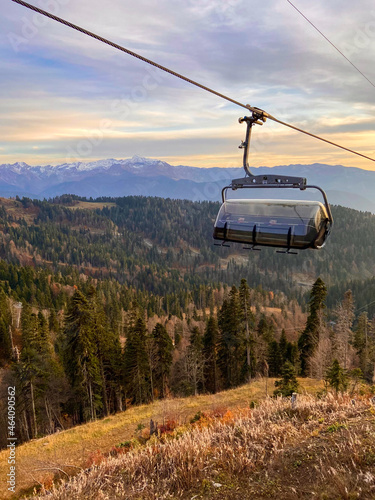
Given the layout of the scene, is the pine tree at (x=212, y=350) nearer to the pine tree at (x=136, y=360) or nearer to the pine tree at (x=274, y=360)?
the pine tree at (x=274, y=360)

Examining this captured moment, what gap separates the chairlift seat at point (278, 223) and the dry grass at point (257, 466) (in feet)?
15.3

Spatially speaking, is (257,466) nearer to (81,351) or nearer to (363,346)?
(81,351)

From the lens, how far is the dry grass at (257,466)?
6.84m

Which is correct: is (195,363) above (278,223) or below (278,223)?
below

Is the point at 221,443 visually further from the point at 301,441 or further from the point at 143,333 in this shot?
the point at 143,333

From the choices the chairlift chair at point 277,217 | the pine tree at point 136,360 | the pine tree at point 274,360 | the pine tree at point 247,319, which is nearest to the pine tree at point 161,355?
the pine tree at point 136,360

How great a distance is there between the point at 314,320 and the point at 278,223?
3771 centimetres

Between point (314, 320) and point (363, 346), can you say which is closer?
point (314, 320)

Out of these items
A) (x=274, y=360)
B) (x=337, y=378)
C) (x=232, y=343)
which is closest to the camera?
(x=337, y=378)

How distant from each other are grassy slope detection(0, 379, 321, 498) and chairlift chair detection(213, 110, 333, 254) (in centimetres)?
1454

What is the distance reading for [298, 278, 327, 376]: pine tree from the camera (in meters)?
39.9

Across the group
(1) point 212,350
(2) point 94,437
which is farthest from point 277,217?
(1) point 212,350

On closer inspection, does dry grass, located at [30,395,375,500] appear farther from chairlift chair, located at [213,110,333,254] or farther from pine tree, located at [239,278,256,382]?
pine tree, located at [239,278,256,382]

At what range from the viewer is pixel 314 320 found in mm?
41188
